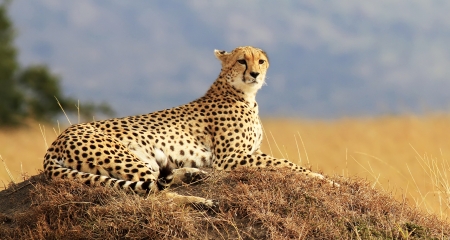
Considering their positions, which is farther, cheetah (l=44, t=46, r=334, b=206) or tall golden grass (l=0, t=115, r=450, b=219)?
tall golden grass (l=0, t=115, r=450, b=219)

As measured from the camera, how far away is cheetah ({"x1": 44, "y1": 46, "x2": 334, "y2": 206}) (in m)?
5.18

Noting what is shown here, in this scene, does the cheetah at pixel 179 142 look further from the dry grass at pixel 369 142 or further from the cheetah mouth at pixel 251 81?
the dry grass at pixel 369 142

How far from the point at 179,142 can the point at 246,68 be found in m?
0.91

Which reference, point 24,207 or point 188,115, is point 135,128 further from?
point 24,207

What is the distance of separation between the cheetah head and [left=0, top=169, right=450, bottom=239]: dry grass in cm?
122

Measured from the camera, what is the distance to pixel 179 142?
5.95 m

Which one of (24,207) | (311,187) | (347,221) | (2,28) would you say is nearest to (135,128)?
(24,207)

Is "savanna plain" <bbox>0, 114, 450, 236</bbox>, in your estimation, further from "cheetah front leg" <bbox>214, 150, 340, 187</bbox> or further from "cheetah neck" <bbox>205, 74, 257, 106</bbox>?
"cheetah front leg" <bbox>214, 150, 340, 187</bbox>

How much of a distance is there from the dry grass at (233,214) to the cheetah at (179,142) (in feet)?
0.53

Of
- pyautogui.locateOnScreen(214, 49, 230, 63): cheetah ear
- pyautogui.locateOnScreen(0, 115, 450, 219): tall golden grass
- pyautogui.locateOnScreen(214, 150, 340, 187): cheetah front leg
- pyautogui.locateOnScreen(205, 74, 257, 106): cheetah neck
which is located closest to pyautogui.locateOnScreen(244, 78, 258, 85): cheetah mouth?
pyautogui.locateOnScreen(205, 74, 257, 106): cheetah neck

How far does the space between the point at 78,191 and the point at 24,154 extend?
35.6ft

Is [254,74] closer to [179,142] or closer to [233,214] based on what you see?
[179,142]

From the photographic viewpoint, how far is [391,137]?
14914 millimetres

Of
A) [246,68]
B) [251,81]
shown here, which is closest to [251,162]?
[251,81]
